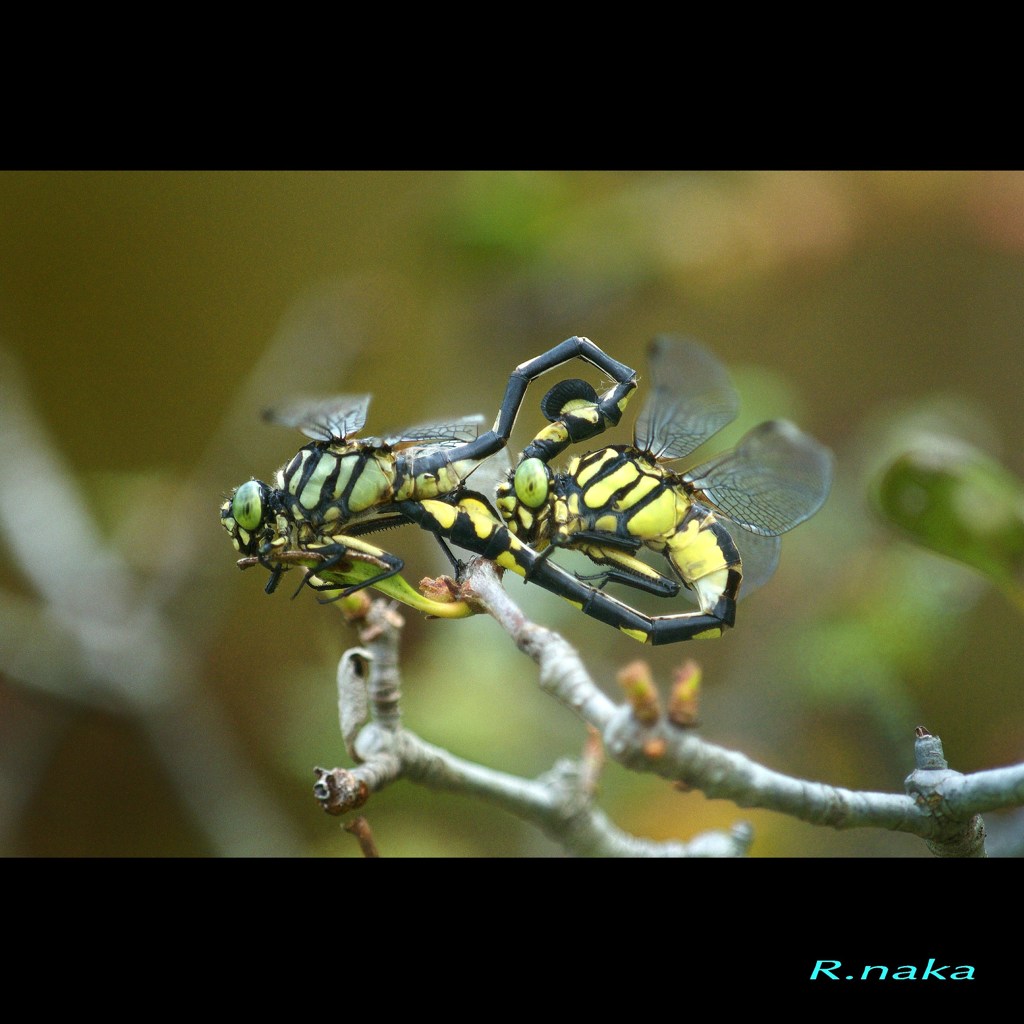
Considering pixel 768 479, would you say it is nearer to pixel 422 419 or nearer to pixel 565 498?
pixel 565 498

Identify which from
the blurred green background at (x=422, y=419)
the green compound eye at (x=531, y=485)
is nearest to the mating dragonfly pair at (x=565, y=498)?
the green compound eye at (x=531, y=485)

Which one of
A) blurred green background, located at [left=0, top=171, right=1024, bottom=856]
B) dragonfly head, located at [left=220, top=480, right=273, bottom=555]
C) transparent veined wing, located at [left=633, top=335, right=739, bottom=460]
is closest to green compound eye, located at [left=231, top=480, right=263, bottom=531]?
dragonfly head, located at [left=220, top=480, right=273, bottom=555]

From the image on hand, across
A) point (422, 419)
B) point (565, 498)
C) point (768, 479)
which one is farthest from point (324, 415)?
point (422, 419)

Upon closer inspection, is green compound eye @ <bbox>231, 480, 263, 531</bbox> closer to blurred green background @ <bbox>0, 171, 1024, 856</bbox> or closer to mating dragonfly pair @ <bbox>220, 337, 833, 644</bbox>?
mating dragonfly pair @ <bbox>220, 337, 833, 644</bbox>

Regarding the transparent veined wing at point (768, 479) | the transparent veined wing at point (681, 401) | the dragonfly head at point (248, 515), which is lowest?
the dragonfly head at point (248, 515)

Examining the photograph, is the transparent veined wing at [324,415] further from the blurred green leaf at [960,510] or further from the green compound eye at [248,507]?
the blurred green leaf at [960,510]
